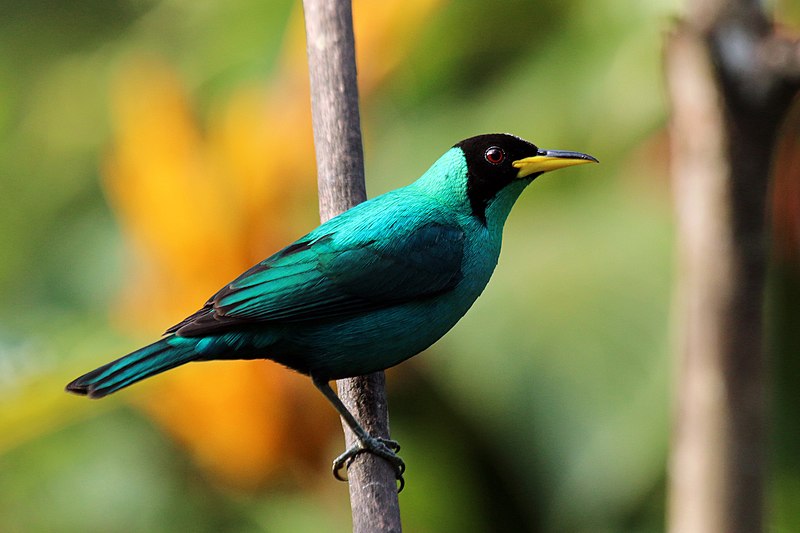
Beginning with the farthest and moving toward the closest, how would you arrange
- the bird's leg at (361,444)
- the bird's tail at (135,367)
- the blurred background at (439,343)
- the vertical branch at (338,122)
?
1. the blurred background at (439,343)
2. the vertical branch at (338,122)
3. the bird's leg at (361,444)
4. the bird's tail at (135,367)

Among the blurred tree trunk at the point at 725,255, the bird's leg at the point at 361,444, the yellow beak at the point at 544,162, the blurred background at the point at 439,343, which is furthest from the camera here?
the blurred background at the point at 439,343

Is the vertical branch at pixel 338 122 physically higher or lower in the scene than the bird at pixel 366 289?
higher

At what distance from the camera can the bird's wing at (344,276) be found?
10.3 feet

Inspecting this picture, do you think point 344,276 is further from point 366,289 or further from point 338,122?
point 338,122

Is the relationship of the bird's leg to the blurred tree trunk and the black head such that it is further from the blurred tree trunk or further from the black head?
the blurred tree trunk

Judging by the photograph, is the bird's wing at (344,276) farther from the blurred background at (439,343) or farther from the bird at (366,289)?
the blurred background at (439,343)

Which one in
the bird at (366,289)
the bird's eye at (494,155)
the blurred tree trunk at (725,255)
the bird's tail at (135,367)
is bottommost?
the blurred tree trunk at (725,255)

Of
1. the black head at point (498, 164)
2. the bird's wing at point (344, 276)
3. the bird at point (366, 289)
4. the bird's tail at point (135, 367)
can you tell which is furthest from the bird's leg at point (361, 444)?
the black head at point (498, 164)

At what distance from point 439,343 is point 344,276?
133 cm

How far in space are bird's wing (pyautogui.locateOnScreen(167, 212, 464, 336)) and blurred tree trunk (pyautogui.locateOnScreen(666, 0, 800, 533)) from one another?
4.87 ft

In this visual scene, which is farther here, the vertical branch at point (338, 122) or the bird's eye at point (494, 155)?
the bird's eye at point (494, 155)

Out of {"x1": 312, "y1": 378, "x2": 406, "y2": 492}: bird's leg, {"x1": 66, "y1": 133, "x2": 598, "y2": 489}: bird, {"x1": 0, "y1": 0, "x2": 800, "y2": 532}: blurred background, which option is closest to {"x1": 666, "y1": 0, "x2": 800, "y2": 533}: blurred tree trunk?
{"x1": 312, "y1": 378, "x2": 406, "y2": 492}: bird's leg

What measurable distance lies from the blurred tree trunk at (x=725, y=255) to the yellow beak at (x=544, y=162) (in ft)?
5.12

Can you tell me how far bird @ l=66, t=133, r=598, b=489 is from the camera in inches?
121
